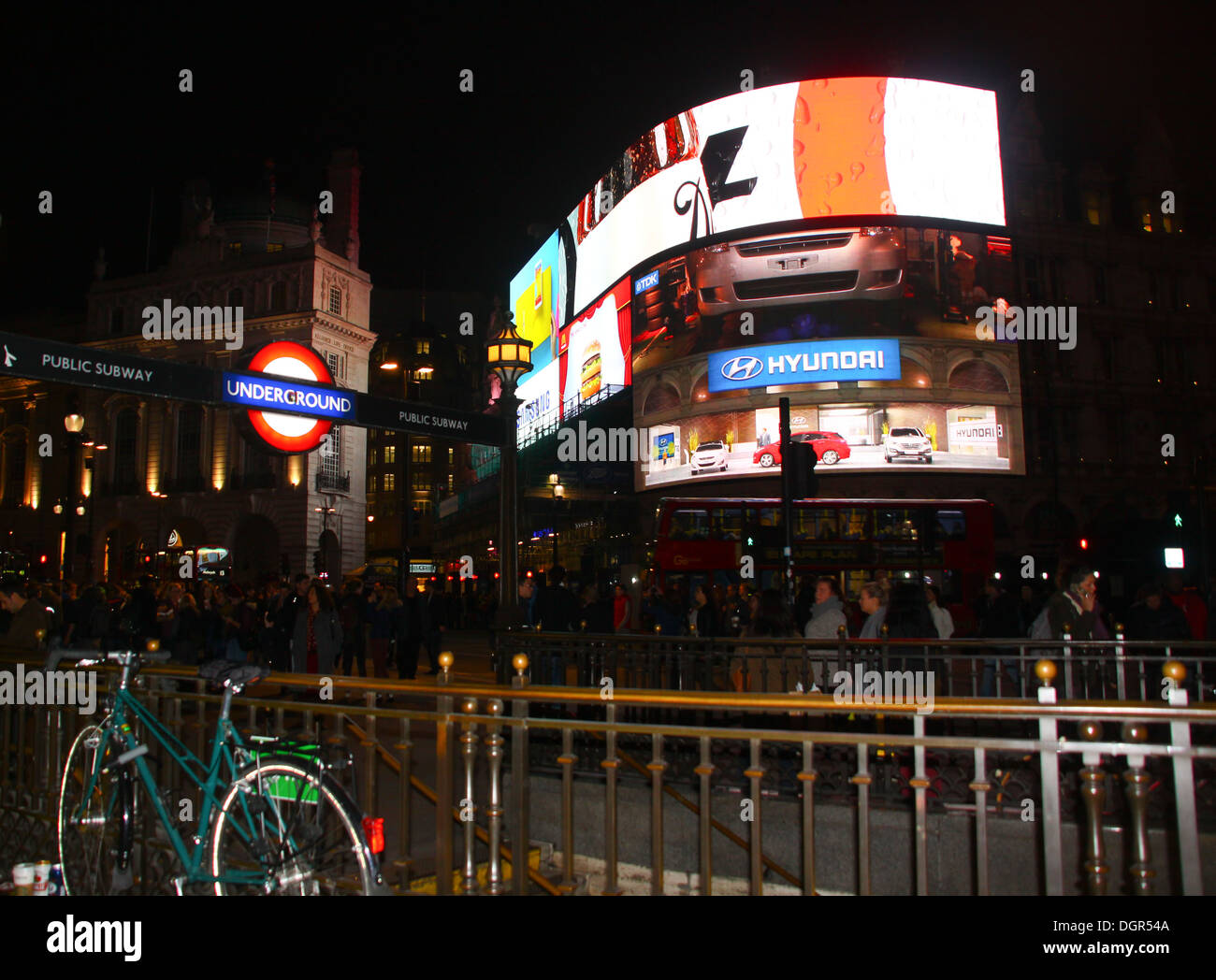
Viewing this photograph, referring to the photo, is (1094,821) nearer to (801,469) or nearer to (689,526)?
(801,469)

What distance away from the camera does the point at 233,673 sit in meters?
4.71

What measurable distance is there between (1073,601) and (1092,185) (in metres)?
37.9

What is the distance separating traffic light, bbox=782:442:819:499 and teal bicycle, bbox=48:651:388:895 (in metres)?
7.26

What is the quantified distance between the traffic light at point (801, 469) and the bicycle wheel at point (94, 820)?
7526 millimetres

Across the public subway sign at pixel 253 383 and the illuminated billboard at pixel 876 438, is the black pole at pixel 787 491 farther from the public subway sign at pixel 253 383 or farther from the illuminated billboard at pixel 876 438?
the illuminated billboard at pixel 876 438

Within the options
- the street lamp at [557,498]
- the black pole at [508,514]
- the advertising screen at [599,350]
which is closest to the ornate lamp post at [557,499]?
the street lamp at [557,498]

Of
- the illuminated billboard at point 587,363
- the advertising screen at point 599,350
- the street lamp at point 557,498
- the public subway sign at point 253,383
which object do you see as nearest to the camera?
the public subway sign at point 253,383

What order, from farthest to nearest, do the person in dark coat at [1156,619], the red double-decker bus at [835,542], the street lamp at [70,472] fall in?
1. the red double-decker bus at [835,542]
2. the street lamp at [70,472]
3. the person in dark coat at [1156,619]

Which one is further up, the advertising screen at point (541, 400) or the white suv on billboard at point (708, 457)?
the advertising screen at point (541, 400)

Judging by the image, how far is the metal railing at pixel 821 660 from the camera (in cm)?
850

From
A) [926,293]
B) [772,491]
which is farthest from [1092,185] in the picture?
[772,491]

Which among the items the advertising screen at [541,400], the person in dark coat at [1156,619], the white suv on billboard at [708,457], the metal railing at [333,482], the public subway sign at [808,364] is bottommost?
the person in dark coat at [1156,619]

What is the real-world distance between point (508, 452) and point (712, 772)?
4.91 meters
